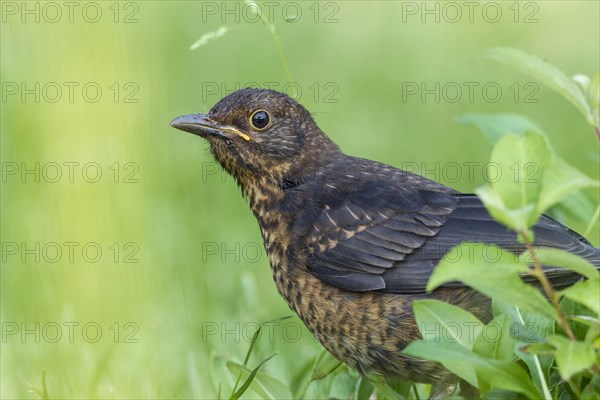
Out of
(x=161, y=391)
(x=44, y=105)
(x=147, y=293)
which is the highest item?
(x=44, y=105)

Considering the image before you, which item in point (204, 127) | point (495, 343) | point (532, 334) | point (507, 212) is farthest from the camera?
point (204, 127)

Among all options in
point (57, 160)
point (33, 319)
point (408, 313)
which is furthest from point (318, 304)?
point (57, 160)

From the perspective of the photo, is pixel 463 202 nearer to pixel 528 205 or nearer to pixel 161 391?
pixel 161 391

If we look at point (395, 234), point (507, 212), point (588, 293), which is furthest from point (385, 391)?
point (507, 212)

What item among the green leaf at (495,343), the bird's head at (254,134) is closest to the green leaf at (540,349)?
the green leaf at (495,343)

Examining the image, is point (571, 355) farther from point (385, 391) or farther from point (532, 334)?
point (385, 391)

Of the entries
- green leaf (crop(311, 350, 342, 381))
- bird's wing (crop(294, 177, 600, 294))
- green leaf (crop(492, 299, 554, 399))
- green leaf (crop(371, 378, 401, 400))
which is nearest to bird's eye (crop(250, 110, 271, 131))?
bird's wing (crop(294, 177, 600, 294))
